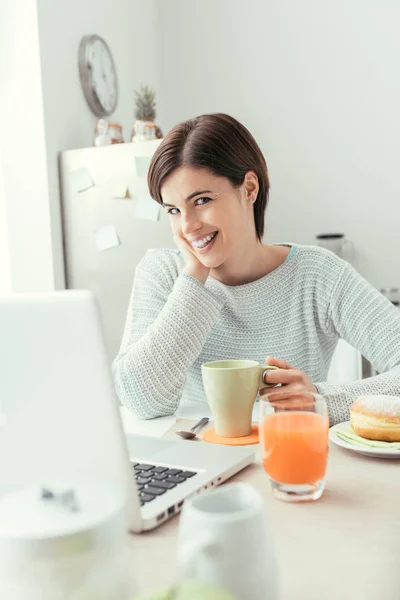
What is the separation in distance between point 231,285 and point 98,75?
1776 mm

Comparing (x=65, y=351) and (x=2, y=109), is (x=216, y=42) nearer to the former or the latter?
(x=2, y=109)

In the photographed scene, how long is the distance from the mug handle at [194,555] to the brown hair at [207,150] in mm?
1013

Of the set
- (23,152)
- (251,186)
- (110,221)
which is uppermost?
(23,152)

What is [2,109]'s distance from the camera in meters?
2.62

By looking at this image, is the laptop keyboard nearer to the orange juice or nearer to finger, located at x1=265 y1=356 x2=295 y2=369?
the orange juice

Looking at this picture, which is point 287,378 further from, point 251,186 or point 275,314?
point 251,186

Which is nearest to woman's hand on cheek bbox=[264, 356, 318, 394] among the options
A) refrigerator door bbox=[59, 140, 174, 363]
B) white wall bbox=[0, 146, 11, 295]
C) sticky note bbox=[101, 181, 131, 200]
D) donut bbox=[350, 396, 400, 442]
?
donut bbox=[350, 396, 400, 442]

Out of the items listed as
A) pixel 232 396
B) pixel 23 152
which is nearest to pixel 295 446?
pixel 232 396

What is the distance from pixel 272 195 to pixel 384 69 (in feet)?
2.70

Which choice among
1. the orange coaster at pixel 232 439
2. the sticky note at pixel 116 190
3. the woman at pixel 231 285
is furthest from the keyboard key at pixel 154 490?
the sticky note at pixel 116 190

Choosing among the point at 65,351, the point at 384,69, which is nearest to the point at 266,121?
the point at 384,69

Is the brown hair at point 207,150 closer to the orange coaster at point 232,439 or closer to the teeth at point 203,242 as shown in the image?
the teeth at point 203,242

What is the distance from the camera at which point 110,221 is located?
2.57m

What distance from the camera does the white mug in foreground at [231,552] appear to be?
15.9 inches
